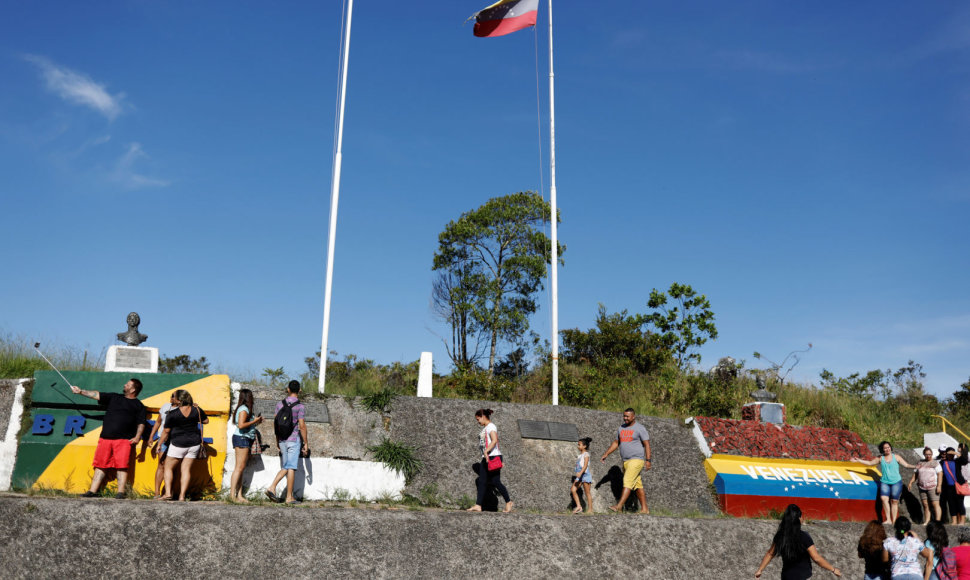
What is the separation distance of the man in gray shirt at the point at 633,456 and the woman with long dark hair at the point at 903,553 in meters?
3.88

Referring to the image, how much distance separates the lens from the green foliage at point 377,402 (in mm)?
13203

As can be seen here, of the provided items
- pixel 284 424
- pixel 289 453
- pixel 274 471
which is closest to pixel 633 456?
pixel 289 453

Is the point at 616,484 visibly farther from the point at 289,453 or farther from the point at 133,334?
the point at 133,334

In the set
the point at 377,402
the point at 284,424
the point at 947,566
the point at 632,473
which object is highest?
the point at 377,402

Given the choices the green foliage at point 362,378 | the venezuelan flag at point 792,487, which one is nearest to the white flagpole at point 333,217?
the green foliage at point 362,378

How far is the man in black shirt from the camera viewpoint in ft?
33.1

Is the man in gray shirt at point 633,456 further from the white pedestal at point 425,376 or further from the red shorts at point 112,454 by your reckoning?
the red shorts at point 112,454

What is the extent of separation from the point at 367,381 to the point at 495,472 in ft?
14.2

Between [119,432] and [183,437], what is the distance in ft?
3.08

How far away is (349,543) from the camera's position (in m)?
9.03

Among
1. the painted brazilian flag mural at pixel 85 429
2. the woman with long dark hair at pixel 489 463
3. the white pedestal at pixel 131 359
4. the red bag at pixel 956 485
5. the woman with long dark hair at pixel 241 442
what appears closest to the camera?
the woman with long dark hair at pixel 241 442

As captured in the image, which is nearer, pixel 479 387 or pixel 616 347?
pixel 479 387

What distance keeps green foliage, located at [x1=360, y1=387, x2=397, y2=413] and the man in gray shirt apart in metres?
3.82

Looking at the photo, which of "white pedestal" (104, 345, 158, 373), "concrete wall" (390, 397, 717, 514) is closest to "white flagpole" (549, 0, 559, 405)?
"concrete wall" (390, 397, 717, 514)
